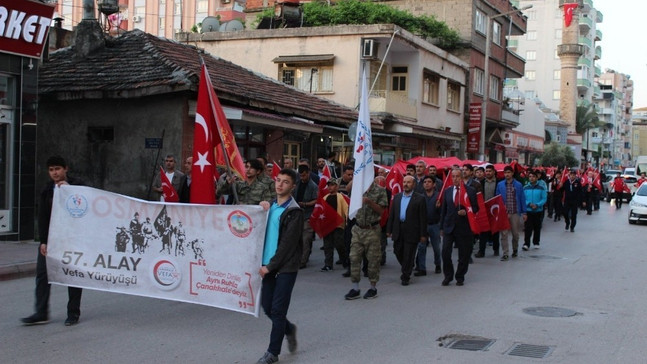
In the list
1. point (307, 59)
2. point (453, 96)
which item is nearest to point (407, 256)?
point (307, 59)

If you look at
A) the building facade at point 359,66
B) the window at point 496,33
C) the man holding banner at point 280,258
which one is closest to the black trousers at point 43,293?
the man holding banner at point 280,258

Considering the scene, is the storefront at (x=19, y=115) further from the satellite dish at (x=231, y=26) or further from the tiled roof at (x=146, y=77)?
the satellite dish at (x=231, y=26)

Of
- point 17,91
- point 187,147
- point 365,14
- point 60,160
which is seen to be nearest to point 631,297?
point 60,160

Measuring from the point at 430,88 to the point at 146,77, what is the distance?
64.8 ft

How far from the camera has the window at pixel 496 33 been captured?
40062 mm

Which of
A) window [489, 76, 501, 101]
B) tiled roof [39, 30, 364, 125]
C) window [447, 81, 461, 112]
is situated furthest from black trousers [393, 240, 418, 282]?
window [489, 76, 501, 101]

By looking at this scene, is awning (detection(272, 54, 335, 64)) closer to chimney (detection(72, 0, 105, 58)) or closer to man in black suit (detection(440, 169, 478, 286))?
chimney (detection(72, 0, 105, 58))

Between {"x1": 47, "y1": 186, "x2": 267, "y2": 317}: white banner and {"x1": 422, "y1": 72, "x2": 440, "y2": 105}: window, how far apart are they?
25.3 m

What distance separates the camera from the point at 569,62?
87.6 metres

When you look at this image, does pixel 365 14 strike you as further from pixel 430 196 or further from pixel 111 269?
pixel 111 269

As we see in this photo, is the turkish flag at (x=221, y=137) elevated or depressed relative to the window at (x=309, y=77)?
depressed

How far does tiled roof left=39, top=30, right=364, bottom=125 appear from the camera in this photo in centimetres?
1537

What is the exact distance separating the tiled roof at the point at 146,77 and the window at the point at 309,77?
769 cm

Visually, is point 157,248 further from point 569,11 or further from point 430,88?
point 569,11
